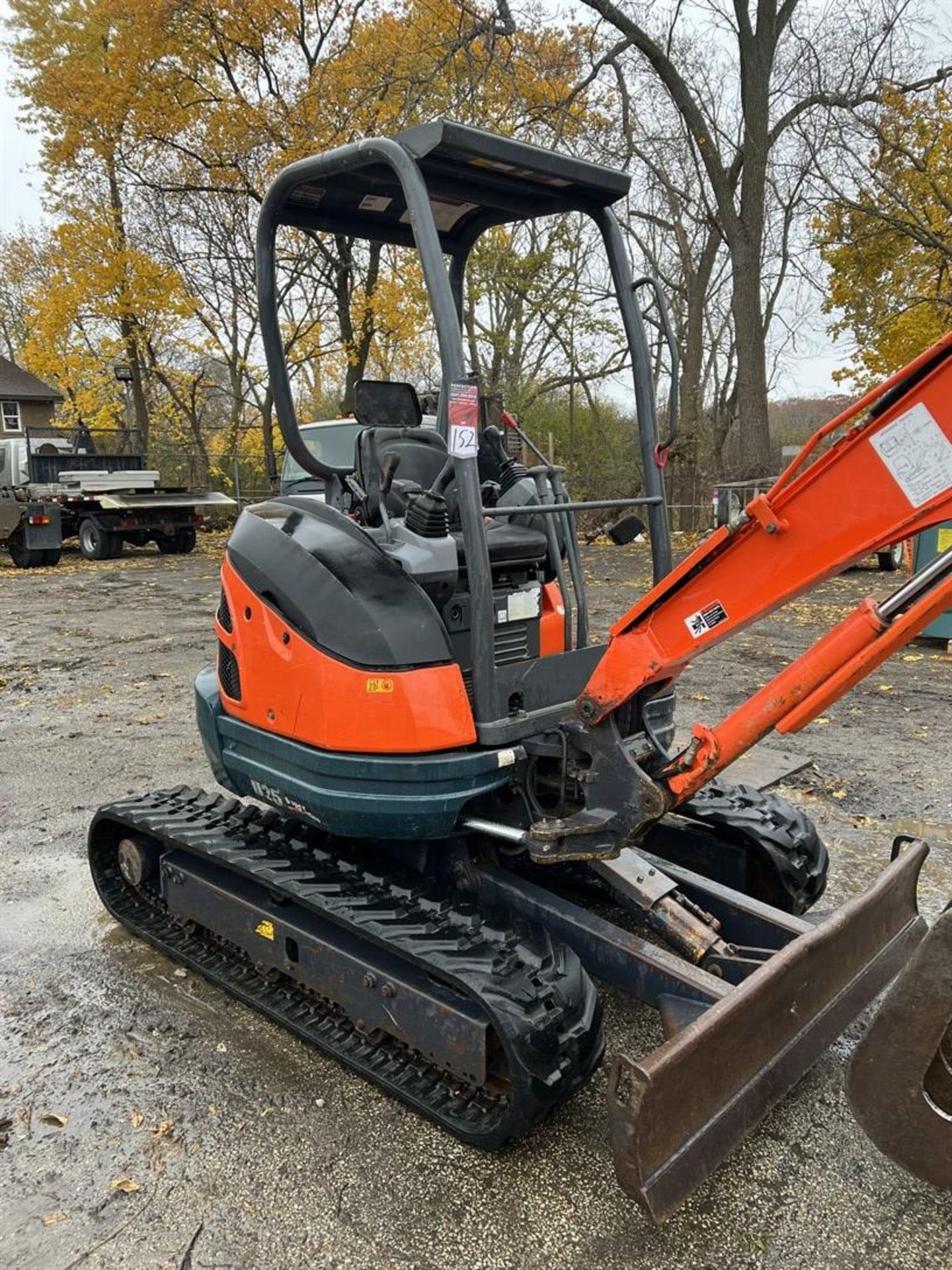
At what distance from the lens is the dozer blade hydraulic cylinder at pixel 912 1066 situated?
6.63 ft

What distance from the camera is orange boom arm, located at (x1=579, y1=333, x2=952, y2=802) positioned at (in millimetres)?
2121

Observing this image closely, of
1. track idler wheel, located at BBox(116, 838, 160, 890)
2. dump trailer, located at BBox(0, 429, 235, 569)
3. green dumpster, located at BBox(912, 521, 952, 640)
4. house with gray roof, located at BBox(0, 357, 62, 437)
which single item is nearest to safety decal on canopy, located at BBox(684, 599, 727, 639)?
track idler wheel, located at BBox(116, 838, 160, 890)

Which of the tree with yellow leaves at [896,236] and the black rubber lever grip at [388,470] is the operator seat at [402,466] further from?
the tree with yellow leaves at [896,236]

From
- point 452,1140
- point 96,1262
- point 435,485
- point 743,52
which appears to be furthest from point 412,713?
point 743,52

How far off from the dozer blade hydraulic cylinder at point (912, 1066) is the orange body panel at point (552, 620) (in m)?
1.71

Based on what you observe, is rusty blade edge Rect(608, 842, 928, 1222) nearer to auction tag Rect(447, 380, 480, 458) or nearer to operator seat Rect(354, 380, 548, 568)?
operator seat Rect(354, 380, 548, 568)

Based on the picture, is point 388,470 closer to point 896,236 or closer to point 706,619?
Result: point 706,619

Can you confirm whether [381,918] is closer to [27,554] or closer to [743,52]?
[27,554]

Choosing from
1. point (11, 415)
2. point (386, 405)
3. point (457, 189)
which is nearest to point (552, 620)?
point (386, 405)

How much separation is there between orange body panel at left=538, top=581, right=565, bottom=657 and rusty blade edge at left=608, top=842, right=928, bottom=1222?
1.30 meters

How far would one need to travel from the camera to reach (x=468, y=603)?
3.12 metres

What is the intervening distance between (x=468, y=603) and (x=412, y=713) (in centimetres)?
44

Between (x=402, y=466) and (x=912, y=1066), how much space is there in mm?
2329

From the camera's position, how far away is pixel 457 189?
3383 mm
